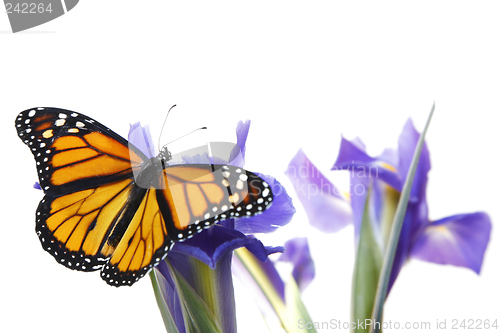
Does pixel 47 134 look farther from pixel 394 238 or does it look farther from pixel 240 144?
pixel 394 238

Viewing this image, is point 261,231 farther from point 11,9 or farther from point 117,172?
point 11,9

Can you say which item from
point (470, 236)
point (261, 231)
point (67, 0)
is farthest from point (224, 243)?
point (67, 0)

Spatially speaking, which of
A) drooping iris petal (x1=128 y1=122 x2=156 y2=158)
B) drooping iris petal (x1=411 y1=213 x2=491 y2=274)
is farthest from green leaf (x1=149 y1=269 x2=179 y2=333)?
drooping iris petal (x1=411 y1=213 x2=491 y2=274)

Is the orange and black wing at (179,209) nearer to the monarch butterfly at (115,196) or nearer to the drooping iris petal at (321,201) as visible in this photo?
the monarch butterfly at (115,196)

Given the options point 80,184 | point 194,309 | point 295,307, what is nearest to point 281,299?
point 295,307

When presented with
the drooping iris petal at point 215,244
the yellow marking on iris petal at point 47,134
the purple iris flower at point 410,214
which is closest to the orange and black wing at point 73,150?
the yellow marking on iris petal at point 47,134

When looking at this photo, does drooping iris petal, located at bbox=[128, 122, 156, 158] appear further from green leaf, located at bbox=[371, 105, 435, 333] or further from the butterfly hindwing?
green leaf, located at bbox=[371, 105, 435, 333]
